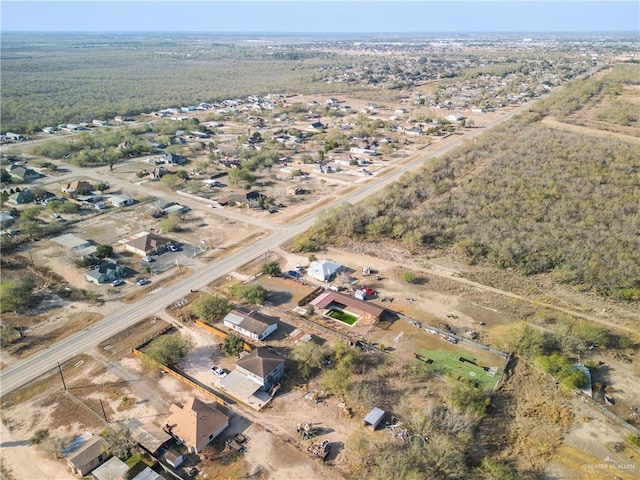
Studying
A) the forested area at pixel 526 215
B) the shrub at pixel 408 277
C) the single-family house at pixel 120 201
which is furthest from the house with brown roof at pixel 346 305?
the single-family house at pixel 120 201

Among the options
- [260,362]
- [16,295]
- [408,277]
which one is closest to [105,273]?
[16,295]

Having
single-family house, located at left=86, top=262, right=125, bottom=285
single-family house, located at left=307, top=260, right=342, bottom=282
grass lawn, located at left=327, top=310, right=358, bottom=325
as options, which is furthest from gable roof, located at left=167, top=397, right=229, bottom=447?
single-family house, located at left=86, top=262, right=125, bottom=285

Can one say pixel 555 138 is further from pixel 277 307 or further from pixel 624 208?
pixel 277 307

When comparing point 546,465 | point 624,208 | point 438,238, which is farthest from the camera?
point 624,208

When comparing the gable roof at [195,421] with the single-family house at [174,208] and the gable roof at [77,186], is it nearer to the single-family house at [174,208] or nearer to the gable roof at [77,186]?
the single-family house at [174,208]

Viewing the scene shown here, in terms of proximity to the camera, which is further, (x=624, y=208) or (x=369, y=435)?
(x=624, y=208)

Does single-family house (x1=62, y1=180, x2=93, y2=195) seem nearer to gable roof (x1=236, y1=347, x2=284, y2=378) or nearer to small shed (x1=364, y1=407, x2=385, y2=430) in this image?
gable roof (x1=236, y1=347, x2=284, y2=378)

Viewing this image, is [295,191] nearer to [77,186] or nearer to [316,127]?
[77,186]

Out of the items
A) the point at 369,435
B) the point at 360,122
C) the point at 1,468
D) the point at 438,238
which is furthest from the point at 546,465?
Result: the point at 360,122
